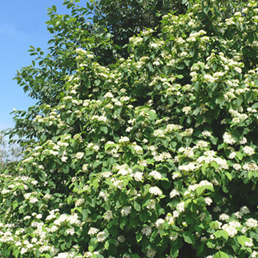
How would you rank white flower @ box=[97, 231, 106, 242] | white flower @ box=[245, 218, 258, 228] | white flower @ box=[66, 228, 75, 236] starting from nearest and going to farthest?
white flower @ box=[245, 218, 258, 228], white flower @ box=[97, 231, 106, 242], white flower @ box=[66, 228, 75, 236]

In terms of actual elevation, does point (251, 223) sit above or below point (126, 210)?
below

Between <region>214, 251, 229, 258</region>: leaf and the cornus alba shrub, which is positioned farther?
the cornus alba shrub

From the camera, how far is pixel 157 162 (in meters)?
3.05

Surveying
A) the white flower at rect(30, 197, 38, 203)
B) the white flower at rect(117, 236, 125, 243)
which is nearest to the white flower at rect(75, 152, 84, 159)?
the white flower at rect(30, 197, 38, 203)

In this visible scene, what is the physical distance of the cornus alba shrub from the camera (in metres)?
2.44

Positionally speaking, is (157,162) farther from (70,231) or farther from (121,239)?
(70,231)

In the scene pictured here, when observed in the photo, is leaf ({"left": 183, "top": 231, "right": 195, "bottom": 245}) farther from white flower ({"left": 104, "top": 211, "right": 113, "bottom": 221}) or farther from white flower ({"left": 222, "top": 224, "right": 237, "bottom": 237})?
white flower ({"left": 104, "top": 211, "right": 113, "bottom": 221})

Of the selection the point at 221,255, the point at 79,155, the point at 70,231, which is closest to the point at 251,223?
the point at 221,255

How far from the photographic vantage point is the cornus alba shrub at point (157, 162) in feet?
7.99

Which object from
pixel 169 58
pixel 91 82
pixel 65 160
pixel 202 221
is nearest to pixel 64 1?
pixel 91 82

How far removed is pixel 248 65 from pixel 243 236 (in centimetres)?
256

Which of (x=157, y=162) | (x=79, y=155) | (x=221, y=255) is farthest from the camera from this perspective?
(x=79, y=155)

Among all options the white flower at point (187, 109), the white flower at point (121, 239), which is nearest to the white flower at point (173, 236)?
the white flower at point (121, 239)

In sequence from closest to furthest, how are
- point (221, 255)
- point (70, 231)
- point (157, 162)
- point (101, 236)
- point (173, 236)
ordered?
point (221, 255), point (173, 236), point (101, 236), point (70, 231), point (157, 162)
